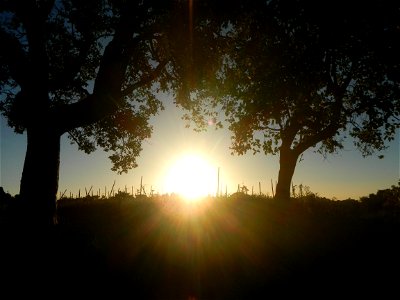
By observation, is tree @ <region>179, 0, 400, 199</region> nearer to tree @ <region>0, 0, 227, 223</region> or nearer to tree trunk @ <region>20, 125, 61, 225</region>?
tree @ <region>0, 0, 227, 223</region>

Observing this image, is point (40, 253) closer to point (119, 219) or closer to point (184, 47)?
point (119, 219)

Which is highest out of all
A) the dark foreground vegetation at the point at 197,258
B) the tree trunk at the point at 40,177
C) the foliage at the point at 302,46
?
the foliage at the point at 302,46

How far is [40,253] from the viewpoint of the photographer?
10086 millimetres

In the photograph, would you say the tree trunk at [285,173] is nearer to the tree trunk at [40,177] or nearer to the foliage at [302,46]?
the foliage at [302,46]

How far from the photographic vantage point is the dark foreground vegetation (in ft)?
27.4

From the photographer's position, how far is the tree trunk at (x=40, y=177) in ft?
42.3

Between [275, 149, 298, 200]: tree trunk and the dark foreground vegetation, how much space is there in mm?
6828

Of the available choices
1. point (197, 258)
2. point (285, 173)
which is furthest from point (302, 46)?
point (285, 173)

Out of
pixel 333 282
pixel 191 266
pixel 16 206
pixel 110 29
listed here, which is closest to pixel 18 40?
pixel 110 29

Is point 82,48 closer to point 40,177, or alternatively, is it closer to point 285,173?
point 40,177

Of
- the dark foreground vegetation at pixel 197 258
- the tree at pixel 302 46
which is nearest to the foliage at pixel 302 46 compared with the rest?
the tree at pixel 302 46

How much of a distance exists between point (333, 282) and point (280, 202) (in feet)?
42.6

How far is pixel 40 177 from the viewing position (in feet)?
42.8

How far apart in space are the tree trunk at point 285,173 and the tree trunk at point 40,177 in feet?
48.2
